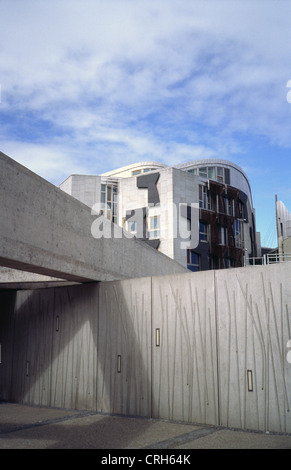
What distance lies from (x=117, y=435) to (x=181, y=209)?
26190 millimetres

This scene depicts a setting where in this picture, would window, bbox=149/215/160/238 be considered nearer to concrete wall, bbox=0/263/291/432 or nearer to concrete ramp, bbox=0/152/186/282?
concrete ramp, bbox=0/152/186/282

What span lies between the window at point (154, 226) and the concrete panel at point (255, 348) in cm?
2394

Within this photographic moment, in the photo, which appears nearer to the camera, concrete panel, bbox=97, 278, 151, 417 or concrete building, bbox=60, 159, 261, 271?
concrete panel, bbox=97, 278, 151, 417

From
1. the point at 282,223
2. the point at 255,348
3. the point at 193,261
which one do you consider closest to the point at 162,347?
the point at 255,348

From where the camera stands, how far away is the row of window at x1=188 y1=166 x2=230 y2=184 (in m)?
39.7

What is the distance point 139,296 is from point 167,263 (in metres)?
8.75

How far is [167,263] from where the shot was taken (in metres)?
19.5

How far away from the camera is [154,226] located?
33.5 meters

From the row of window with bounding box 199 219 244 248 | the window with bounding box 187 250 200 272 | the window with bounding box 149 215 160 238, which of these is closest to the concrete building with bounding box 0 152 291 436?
the window with bounding box 149 215 160 238

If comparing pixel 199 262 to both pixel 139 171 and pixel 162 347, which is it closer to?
pixel 139 171

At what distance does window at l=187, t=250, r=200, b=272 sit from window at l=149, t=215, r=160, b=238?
10.2 feet

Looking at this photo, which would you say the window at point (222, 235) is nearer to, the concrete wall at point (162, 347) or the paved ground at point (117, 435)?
the concrete wall at point (162, 347)
